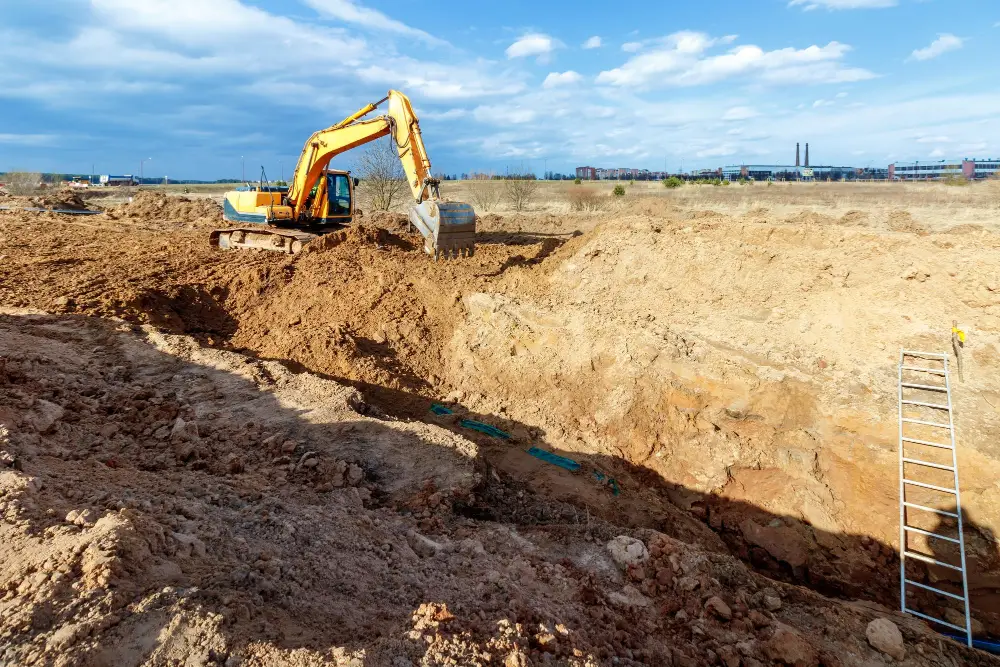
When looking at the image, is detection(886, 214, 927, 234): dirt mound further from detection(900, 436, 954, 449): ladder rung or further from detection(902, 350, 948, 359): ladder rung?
detection(900, 436, 954, 449): ladder rung

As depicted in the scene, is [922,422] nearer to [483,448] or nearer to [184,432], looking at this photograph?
[483,448]

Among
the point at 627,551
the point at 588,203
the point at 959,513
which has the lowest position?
the point at 959,513

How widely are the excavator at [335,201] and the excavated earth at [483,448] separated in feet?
4.04

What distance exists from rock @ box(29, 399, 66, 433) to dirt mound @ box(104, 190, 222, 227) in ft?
59.4

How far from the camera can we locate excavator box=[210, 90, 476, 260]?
1256 centimetres

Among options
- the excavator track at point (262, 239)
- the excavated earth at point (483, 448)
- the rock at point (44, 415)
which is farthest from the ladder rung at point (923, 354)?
the excavator track at point (262, 239)

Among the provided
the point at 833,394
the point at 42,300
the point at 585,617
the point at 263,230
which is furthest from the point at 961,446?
the point at 263,230

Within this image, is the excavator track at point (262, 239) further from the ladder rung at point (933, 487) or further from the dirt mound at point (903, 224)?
the dirt mound at point (903, 224)

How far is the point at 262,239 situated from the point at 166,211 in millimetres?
12126

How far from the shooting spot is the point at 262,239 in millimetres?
15086

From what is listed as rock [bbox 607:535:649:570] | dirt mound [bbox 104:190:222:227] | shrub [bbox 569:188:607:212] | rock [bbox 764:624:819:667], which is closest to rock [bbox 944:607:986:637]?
rock [bbox 764:624:819:667]

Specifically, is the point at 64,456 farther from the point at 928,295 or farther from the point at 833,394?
the point at 928,295

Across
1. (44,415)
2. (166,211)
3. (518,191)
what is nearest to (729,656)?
(44,415)

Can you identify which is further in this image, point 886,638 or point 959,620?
point 959,620
